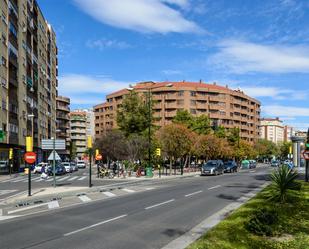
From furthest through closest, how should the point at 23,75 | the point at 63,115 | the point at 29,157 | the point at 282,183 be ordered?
the point at 63,115 → the point at 23,75 → the point at 29,157 → the point at 282,183

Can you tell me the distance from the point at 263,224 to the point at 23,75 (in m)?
63.1

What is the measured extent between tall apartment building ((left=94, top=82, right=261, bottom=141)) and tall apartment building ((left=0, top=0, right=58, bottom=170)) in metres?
37.5

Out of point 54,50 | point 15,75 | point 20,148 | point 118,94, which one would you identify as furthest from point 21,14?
point 118,94

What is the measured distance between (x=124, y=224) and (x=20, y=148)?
58080mm

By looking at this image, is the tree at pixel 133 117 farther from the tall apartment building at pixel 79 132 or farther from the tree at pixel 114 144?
the tall apartment building at pixel 79 132

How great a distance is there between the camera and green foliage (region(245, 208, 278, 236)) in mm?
10469

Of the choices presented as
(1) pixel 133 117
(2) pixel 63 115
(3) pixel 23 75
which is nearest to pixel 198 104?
(2) pixel 63 115

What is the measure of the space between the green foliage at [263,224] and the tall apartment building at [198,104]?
111 m

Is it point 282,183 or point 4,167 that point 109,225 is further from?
point 4,167

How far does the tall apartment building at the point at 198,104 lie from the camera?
446 ft

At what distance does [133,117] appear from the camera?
66125 mm

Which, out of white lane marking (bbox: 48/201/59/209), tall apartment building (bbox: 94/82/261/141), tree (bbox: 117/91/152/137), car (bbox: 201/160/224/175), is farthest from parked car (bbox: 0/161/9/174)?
tall apartment building (bbox: 94/82/261/141)

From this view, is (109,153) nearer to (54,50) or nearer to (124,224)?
(54,50)

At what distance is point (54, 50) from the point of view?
342 ft
